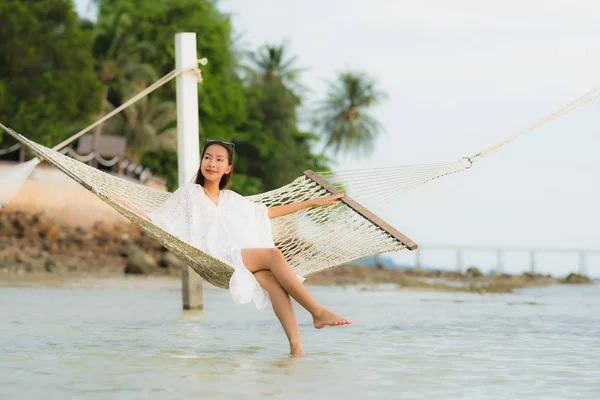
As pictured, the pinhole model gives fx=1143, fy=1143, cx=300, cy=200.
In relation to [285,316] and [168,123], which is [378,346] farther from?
[168,123]

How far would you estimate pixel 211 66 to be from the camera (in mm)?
30859

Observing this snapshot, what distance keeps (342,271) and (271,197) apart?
17.4m

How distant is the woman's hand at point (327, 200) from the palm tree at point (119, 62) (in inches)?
853

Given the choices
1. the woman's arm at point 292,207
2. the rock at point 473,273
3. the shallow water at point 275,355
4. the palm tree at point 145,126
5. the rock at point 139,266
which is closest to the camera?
the shallow water at point 275,355

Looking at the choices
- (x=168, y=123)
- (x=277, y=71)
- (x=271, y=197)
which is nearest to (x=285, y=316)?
(x=271, y=197)

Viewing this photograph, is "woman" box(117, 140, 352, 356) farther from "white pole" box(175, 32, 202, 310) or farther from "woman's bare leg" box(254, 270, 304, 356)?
"white pole" box(175, 32, 202, 310)

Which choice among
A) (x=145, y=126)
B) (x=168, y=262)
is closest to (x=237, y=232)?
(x=168, y=262)

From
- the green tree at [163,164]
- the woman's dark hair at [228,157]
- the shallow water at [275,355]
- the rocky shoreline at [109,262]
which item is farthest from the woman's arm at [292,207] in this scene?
the green tree at [163,164]

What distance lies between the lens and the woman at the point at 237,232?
464 cm

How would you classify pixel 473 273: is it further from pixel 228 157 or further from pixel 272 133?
pixel 228 157

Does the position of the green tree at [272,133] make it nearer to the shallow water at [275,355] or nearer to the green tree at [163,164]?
the green tree at [163,164]

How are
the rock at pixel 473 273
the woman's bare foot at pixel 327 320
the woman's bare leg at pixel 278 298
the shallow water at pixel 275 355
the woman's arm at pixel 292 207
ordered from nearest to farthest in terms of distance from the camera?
the shallow water at pixel 275 355
the woman's bare foot at pixel 327 320
the woman's bare leg at pixel 278 298
the woman's arm at pixel 292 207
the rock at pixel 473 273

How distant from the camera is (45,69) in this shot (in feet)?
81.8

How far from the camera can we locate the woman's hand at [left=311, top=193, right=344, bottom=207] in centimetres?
516
